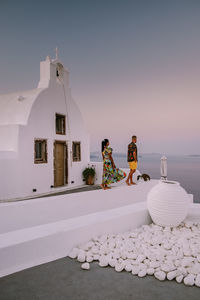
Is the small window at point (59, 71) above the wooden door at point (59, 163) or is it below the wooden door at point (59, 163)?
above

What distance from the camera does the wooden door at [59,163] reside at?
1142 cm

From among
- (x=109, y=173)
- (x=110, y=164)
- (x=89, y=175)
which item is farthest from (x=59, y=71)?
(x=109, y=173)

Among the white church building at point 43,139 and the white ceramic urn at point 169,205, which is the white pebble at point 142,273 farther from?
the white church building at point 43,139

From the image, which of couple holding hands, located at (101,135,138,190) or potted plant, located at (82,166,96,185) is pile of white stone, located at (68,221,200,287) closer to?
couple holding hands, located at (101,135,138,190)

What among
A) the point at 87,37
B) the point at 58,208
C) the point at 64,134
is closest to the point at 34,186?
the point at 64,134

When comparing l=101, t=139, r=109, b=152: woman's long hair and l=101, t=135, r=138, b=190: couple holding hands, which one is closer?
l=101, t=139, r=109, b=152: woman's long hair

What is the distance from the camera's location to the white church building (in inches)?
368

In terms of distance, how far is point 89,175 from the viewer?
41.9ft

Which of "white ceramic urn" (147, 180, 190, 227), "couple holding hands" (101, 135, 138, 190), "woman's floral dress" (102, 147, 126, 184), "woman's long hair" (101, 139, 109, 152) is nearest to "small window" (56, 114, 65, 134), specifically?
"couple holding hands" (101, 135, 138, 190)

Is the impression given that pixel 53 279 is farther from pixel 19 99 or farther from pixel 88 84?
pixel 88 84

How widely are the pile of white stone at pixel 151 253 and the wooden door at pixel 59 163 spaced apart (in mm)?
7766

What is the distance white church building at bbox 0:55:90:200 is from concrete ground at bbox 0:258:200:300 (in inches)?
265

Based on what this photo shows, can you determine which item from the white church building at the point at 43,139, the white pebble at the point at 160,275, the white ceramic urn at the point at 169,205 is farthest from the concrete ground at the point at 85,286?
the white church building at the point at 43,139

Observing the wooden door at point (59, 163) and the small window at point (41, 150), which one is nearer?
the small window at point (41, 150)
